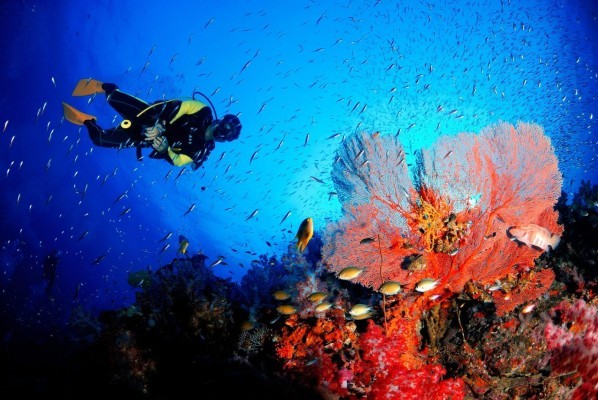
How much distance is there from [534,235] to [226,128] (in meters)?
5.57

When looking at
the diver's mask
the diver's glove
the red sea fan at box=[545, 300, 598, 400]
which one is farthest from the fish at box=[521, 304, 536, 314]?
the diver's glove

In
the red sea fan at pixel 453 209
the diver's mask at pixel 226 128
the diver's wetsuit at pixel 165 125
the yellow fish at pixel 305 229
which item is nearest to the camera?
the yellow fish at pixel 305 229

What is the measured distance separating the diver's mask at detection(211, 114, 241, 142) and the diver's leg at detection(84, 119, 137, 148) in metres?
1.65

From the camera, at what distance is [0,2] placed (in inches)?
980

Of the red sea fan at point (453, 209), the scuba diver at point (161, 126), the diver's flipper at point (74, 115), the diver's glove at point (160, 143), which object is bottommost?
the red sea fan at point (453, 209)

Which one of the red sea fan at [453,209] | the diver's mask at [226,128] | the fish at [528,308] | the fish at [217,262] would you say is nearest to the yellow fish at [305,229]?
the red sea fan at [453,209]

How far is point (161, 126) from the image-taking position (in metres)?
6.55

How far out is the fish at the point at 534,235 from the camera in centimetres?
449

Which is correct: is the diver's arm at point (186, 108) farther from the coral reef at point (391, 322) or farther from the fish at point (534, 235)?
the fish at point (534, 235)

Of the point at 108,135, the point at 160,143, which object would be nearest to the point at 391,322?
the point at 160,143

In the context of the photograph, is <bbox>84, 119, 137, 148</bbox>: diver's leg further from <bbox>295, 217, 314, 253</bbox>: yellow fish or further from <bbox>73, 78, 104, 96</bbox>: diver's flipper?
<bbox>295, 217, 314, 253</bbox>: yellow fish

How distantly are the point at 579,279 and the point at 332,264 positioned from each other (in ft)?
14.1

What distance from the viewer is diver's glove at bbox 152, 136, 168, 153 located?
21.6 ft

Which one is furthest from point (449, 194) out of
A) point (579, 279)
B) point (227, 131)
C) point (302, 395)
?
point (227, 131)
